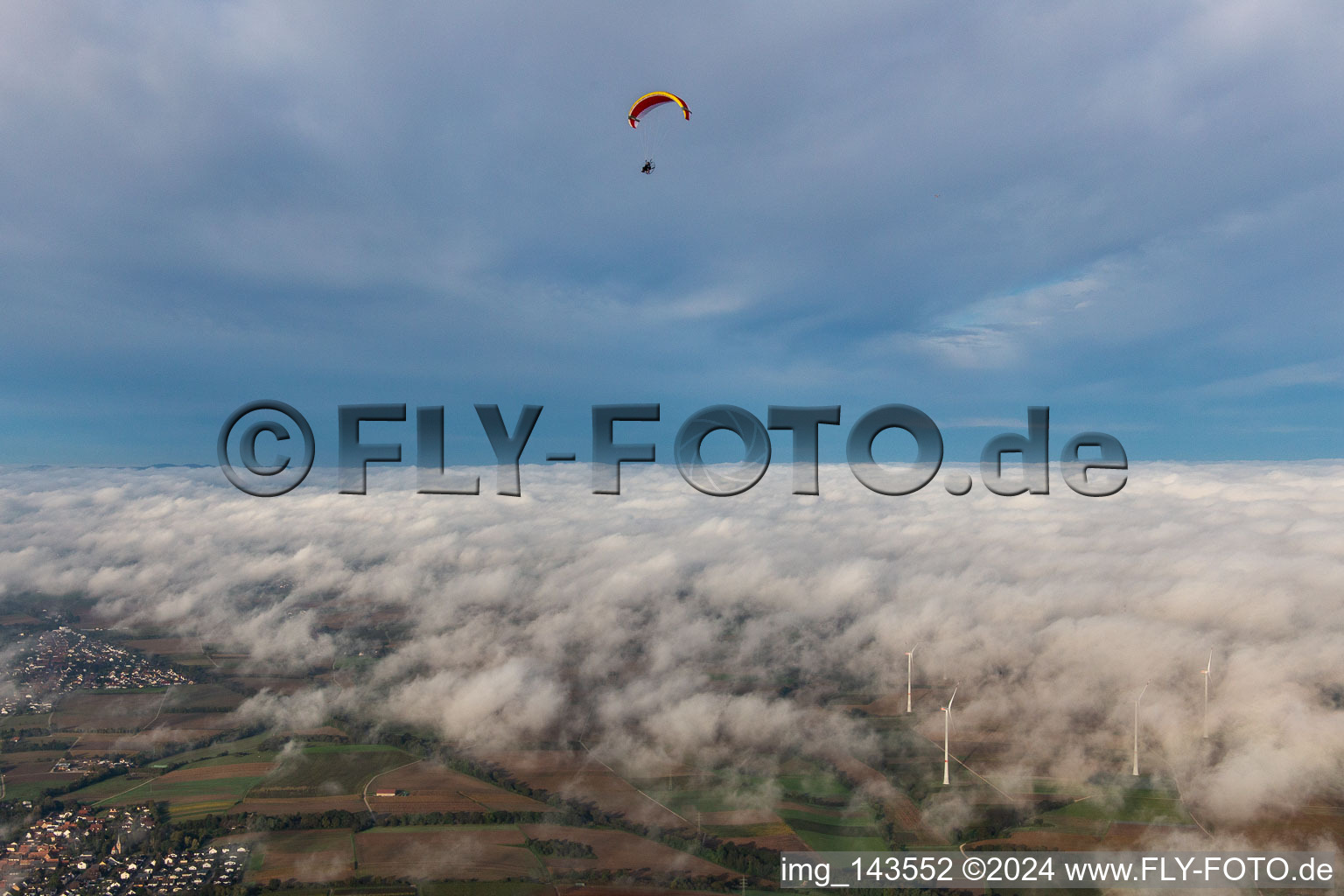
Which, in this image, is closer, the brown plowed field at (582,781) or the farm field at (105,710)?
the brown plowed field at (582,781)

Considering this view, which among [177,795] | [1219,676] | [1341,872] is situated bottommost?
[177,795]

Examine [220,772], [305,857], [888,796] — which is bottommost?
[220,772]

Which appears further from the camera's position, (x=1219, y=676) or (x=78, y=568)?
(x=78, y=568)

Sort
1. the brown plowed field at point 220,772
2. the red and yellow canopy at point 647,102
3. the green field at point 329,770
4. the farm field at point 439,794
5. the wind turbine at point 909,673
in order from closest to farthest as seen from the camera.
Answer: the red and yellow canopy at point 647,102 → the farm field at point 439,794 → the green field at point 329,770 → the brown plowed field at point 220,772 → the wind turbine at point 909,673

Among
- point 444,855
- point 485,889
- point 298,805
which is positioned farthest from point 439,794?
point 485,889

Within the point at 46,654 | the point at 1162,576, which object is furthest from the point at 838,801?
the point at 46,654

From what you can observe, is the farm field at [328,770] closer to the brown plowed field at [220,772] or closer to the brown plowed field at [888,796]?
the brown plowed field at [220,772]

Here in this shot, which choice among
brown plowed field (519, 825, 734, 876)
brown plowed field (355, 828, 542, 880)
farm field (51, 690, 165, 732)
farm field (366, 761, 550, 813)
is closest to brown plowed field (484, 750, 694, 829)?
brown plowed field (519, 825, 734, 876)

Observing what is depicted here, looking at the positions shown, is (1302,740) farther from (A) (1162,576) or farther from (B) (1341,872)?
(A) (1162,576)

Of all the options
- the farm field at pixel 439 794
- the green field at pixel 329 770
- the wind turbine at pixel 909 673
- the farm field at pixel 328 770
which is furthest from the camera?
the wind turbine at pixel 909 673

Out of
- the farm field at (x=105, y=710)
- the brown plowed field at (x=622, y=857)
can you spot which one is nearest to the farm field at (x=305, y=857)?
the brown plowed field at (x=622, y=857)

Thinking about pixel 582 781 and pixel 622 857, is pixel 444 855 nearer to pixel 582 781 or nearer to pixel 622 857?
pixel 582 781
